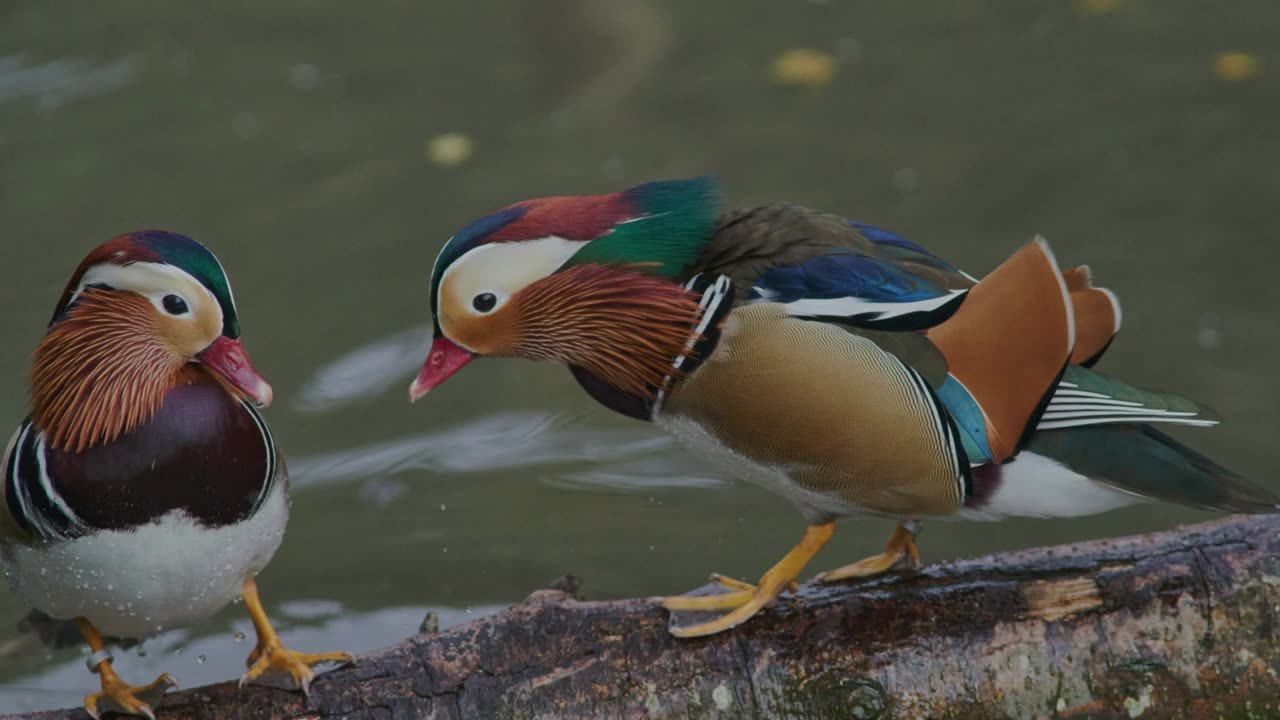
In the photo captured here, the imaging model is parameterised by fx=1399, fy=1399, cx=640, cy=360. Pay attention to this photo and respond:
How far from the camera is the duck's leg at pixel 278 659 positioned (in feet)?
7.30

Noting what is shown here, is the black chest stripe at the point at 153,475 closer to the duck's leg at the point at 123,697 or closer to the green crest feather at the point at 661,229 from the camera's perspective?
the duck's leg at the point at 123,697

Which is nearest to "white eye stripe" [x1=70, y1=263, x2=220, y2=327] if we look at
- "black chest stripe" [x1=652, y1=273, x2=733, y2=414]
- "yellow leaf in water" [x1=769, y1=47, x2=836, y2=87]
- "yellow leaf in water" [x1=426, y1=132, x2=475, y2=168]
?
"black chest stripe" [x1=652, y1=273, x2=733, y2=414]

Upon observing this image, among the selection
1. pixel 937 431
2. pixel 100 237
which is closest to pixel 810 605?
pixel 937 431

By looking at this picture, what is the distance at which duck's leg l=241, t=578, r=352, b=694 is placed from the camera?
222 centimetres

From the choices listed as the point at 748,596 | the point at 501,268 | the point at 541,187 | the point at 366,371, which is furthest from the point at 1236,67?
the point at 501,268

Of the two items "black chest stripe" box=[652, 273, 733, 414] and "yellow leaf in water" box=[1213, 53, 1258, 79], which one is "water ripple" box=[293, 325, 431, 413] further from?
"yellow leaf in water" box=[1213, 53, 1258, 79]

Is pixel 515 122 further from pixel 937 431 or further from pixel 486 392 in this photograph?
pixel 937 431

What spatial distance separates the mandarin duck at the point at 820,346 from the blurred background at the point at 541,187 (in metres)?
1.26

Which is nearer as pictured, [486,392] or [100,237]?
[486,392]

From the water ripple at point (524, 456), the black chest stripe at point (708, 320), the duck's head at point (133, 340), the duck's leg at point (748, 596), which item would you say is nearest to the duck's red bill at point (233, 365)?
the duck's head at point (133, 340)

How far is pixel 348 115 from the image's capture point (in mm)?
5570

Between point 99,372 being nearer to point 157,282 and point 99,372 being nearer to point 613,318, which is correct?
point 157,282

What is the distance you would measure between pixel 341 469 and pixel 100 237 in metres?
1.54

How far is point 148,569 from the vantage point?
6.95 feet
